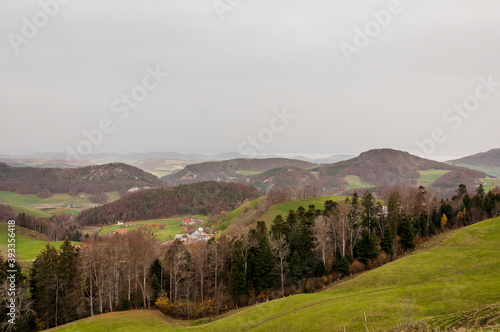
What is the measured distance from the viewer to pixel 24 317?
36.4m

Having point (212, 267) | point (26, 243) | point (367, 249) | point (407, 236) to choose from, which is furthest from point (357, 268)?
point (26, 243)

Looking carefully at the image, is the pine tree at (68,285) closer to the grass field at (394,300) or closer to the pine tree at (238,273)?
the grass field at (394,300)

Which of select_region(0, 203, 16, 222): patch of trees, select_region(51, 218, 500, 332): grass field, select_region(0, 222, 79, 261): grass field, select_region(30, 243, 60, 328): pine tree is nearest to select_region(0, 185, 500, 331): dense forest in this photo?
select_region(30, 243, 60, 328): pine tree

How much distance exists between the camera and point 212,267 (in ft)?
166

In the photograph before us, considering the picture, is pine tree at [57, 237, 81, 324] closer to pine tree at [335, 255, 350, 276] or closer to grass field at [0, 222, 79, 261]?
grass field at [0, 222, 79, 261]

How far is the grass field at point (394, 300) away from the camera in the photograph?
20.8m

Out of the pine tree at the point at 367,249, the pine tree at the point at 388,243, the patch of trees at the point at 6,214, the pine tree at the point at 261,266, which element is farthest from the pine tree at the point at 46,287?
the patch of trees at the point at 6,214

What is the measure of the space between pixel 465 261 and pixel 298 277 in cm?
2657

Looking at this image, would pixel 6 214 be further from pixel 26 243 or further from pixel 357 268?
pixel 357 268

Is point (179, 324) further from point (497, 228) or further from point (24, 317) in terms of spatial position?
point (497, 228)

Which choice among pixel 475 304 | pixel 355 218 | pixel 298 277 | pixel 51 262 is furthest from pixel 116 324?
pixel 355 218

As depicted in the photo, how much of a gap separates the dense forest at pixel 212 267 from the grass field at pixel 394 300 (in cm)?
667

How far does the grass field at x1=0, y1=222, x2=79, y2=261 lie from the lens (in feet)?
242

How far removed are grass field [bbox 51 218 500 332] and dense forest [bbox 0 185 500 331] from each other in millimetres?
6666
